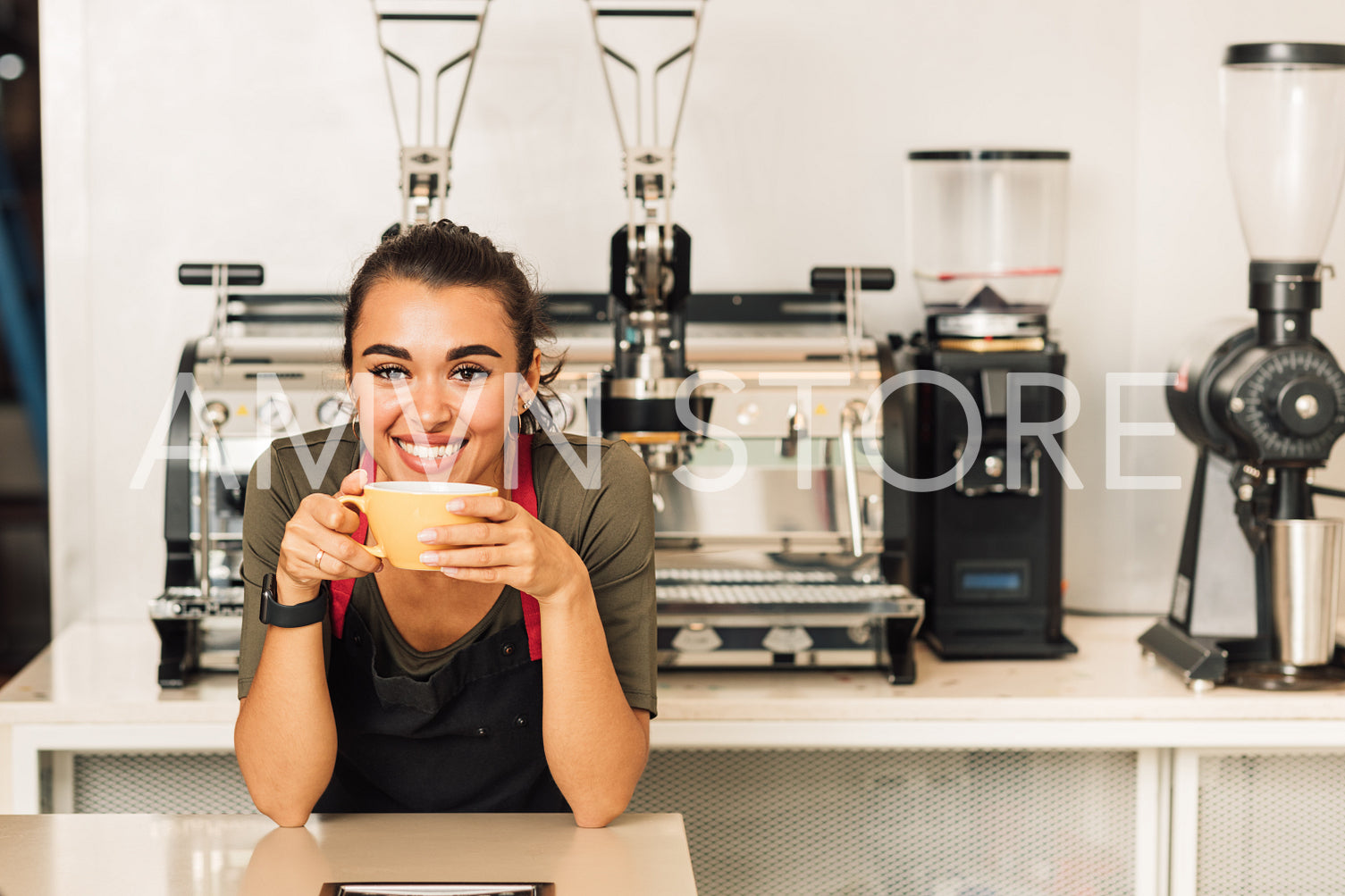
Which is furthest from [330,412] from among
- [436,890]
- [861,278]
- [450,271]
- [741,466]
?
[436,890]

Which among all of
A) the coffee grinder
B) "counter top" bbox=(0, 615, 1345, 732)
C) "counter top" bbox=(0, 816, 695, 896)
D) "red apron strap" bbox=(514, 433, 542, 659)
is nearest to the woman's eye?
"red apron strap" bbox=(514, 433, 542, 659)

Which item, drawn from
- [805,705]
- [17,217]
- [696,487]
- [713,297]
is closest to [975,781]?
[805,705]

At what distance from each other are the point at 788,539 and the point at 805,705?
0.86 feet

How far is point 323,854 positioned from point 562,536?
0.39 m

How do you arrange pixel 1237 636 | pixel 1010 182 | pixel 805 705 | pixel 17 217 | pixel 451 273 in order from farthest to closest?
pixel 17 217 → pixel 1010 182 → pixel 1237 636 → pixel 805 705 → pixel 451 273

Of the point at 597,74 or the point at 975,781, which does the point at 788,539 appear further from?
the point at 597,74

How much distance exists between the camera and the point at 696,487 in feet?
6.15

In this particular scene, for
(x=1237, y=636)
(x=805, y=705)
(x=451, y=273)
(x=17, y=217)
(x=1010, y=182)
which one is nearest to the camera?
(x=451, y=273)

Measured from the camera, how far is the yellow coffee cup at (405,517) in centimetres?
94

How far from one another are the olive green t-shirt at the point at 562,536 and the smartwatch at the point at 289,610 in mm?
83

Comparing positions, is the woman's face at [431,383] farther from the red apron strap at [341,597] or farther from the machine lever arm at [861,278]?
the machine lever arm at [861,278]

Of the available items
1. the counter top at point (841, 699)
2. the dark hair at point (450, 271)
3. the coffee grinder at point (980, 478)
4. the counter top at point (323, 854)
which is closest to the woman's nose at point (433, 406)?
the dark hair at point (450, 271)

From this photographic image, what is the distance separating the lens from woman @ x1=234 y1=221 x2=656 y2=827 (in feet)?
3.71

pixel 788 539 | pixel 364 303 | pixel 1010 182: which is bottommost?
pixel 788 539
